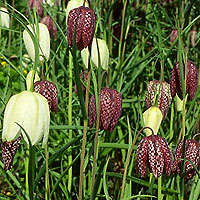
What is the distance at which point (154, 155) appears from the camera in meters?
1.10

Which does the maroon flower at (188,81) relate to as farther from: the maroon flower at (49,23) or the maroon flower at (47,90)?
the maroon flower at (49,23)

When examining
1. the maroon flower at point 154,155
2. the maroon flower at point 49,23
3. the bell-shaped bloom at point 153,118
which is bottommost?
the maroon flower at point 154,155

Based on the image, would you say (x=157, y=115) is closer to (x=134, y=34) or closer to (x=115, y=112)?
(x=115, y=112)

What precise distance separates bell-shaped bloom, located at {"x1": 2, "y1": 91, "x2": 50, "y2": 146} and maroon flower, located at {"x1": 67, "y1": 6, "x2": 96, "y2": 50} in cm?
24

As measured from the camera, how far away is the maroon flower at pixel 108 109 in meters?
1.23

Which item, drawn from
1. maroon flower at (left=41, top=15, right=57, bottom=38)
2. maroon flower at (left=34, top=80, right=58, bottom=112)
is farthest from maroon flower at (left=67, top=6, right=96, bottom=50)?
maroon flower at (left=41, top=15, right=57, bottom=38)

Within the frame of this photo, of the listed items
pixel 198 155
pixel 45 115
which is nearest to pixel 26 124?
pixel 45 115

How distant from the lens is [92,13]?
1.12 metres

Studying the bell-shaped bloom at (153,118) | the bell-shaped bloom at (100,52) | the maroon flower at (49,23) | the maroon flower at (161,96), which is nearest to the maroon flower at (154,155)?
the bell-shaped bloom at (153,118)

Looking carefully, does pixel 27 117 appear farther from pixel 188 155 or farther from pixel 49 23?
pixel 49 23

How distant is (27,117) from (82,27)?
0.32 meters

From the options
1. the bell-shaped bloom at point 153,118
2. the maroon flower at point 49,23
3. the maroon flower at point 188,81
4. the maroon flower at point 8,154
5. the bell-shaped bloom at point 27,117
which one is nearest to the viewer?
the bell-shaped bloom at point 27,117

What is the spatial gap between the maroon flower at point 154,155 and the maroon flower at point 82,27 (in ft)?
0.94

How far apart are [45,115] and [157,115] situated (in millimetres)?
382
